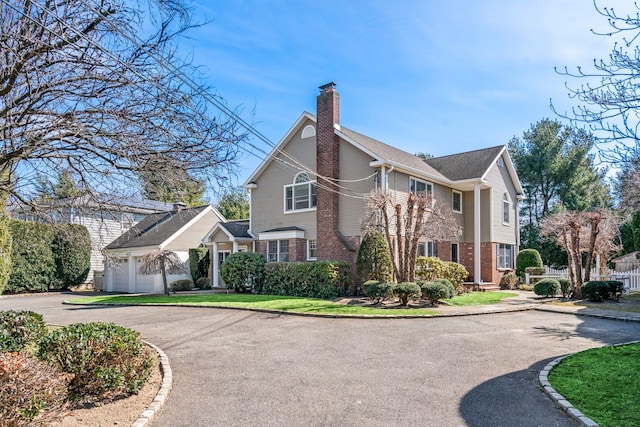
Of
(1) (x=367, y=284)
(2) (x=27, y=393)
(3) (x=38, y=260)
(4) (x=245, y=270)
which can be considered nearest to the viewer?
(2) (x=27, y=393)

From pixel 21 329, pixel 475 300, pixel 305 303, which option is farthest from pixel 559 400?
pixel 475 300

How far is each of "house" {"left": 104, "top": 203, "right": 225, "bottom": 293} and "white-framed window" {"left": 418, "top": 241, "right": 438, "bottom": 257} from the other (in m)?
13.6

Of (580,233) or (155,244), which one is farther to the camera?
(155,244)

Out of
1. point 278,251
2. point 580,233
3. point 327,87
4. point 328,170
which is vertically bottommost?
point 278,251

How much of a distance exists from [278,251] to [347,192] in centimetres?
476

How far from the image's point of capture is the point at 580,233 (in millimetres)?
20031

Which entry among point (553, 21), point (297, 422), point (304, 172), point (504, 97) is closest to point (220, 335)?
point (297, 422)

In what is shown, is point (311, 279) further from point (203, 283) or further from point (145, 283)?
point (145, 283)

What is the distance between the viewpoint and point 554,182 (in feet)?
139

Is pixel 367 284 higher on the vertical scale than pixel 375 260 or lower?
lower

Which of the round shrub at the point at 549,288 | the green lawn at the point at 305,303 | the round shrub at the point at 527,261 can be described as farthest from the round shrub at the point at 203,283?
the round shrub at the point at 527,261

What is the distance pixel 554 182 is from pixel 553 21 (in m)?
39.8

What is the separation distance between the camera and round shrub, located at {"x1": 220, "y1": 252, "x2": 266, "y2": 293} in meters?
20.7

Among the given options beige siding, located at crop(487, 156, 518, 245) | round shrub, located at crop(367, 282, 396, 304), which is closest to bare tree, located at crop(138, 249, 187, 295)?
round shrub, located at crop(367, 282, 396, 304)
